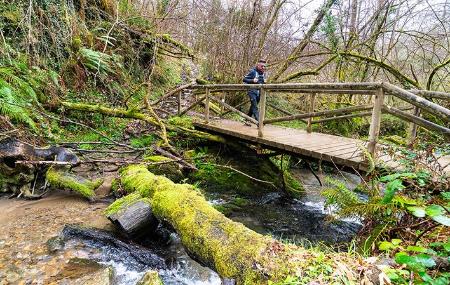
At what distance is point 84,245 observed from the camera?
3.85m

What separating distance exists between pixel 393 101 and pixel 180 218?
11.8m

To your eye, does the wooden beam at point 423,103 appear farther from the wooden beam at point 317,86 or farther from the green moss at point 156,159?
the green moss at point 156,159

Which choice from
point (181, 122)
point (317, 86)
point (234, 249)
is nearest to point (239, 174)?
point (181, 122)

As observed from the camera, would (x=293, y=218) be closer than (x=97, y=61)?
Yes

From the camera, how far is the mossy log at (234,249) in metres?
2.20

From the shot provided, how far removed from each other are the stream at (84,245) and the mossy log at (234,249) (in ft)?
1.55

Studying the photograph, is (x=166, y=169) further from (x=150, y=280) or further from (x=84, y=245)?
(x=150, y=280)

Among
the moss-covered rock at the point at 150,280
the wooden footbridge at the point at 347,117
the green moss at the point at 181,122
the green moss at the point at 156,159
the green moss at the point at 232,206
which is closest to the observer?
the moss-covered rock at the point at 150,280

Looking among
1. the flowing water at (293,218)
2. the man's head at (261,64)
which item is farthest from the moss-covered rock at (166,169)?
the man's head at (261,64)

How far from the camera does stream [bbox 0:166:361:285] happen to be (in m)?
3.34

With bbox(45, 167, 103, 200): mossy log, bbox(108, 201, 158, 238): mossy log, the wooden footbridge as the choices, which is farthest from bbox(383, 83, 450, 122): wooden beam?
bbox(45, 167, 103, 200): mossy log

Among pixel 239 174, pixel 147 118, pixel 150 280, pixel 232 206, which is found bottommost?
pixel 232 206

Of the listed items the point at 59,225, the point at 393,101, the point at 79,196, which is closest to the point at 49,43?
the point at 79,196

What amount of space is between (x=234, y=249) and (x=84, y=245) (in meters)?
2.12
